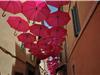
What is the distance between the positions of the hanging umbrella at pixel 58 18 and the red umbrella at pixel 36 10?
279 millimetres

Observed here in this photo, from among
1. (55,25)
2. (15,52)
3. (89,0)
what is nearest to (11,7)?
(55,25)

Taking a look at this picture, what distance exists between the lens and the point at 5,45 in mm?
9750

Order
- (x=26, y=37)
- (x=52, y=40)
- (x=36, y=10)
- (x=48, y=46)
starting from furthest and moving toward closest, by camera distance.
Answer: (x=48, y=46) < (x=52, y=40) < (x=26, y=37) < (x=36, y=10)

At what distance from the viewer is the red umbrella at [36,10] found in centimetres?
751

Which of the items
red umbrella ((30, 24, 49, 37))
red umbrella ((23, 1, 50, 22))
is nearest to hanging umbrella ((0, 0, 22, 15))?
red umbrella ((23, 1, 50, 22))

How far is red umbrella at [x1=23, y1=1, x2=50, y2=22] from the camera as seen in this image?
7.51 metres

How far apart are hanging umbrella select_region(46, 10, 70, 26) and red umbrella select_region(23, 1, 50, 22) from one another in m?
0.28

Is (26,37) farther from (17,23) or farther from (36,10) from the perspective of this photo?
(36,10)

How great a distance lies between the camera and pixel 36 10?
302 inches

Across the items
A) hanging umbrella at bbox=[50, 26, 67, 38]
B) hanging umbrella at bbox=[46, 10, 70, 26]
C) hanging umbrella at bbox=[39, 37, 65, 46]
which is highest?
hanging umbrella at bbox=[39, 37, 65, 46]

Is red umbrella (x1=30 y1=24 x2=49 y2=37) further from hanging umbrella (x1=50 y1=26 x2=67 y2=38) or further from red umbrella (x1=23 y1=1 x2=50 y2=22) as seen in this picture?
red umbrella (x1=23 y1=1 x2=50 y2=22)

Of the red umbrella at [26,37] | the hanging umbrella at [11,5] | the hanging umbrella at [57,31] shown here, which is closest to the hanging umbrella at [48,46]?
the red umbrella at [26,37]

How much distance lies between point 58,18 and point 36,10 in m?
0.88

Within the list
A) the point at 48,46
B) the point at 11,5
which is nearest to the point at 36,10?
the point at 11,5
